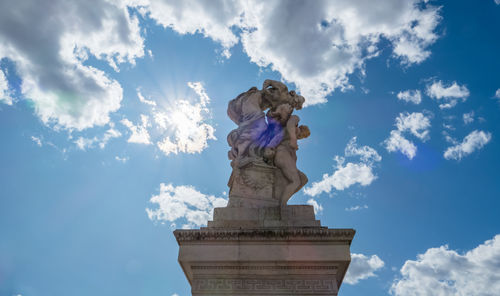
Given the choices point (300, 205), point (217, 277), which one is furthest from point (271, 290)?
point (300, 205)

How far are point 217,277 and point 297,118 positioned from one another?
4504 mm

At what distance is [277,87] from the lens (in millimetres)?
9609

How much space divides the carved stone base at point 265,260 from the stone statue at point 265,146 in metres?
1.20

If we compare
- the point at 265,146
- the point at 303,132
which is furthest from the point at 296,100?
the point at 265,146

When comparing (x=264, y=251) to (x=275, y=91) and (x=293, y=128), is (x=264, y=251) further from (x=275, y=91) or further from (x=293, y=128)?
(x=275, y=91)

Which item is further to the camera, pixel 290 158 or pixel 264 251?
pixel 290 158

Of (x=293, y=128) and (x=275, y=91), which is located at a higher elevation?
(x=275, y=91)

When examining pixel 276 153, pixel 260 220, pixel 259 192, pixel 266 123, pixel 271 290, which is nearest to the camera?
pixel 271 290

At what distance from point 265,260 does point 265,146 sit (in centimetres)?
309

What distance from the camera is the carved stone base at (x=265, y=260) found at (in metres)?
6.06

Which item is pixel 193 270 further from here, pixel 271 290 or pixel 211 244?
pixel 271 290

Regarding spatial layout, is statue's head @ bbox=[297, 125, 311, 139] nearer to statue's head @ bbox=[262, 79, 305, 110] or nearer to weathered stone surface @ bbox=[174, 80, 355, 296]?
statue's head @ bbox=[262, 79, 305, 110]

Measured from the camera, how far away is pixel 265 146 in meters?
8.44

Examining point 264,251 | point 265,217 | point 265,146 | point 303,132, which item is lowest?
point 264,251
